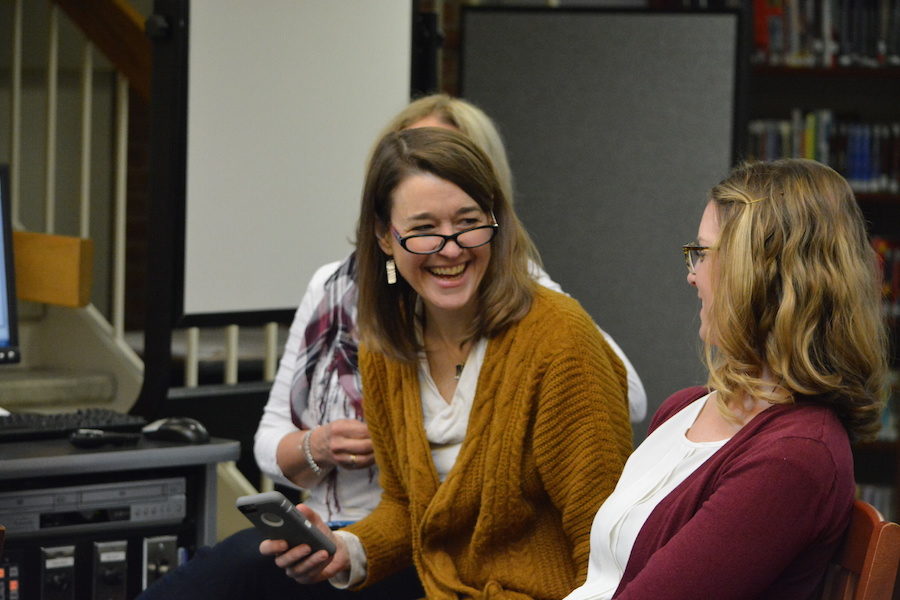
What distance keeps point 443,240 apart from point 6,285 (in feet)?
3.27

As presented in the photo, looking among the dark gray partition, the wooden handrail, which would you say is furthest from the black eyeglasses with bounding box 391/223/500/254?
the wooden handrail

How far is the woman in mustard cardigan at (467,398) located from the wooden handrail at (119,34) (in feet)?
5.13

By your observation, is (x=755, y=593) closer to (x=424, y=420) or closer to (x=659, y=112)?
(x=424, y=420)

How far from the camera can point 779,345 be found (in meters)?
1.26

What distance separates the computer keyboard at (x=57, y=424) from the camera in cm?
218

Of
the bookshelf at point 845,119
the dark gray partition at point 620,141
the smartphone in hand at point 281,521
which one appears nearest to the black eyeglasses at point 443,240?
the smartphone in hand at point 281,521

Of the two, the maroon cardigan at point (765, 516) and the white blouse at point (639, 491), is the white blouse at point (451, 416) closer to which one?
the white blouse at point (639, 491)

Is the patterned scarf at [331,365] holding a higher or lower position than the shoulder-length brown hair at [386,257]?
lower

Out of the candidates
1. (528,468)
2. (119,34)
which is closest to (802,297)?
(528,468)

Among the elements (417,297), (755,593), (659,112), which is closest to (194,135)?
(417,297)

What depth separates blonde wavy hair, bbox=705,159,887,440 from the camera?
1252 millimetres

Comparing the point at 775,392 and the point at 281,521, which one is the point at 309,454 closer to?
the point at 281,521

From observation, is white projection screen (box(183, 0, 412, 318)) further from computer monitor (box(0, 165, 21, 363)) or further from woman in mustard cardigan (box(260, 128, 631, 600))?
woman in mustard cardigan (box(260, 128, 631, 600))

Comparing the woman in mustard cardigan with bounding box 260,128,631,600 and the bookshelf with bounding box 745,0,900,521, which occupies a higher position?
the bookshelf with bounding box 745,0,900,521
